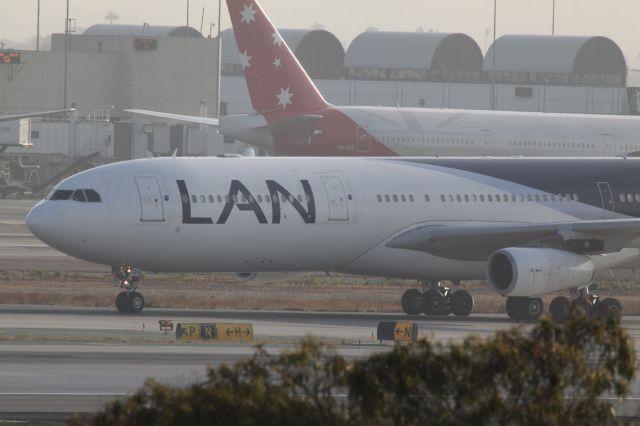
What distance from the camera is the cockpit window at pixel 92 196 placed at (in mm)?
40281

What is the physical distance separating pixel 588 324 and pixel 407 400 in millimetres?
1812

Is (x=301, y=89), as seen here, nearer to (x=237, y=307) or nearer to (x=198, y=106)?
(x=237, y=307)

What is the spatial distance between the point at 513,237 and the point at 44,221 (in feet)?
41.5

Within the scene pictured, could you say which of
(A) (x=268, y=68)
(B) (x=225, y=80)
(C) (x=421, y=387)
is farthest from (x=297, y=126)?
(B) (x=225, y=80)

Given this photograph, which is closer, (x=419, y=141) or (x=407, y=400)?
(x=407, y=400)

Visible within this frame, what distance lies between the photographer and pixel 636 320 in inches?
1699

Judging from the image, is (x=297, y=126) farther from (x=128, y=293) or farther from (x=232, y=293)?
(x=128, y=293)

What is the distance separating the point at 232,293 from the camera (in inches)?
1980

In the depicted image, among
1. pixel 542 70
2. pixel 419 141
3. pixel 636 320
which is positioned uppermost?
pixel 542 70

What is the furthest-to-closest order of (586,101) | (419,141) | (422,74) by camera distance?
(422,74), (586,101), (419,141)

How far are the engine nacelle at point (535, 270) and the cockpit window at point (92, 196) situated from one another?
34.3 feet

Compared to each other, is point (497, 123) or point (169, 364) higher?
point (497, 123)

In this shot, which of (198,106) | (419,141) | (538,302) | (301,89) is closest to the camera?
(538,302)

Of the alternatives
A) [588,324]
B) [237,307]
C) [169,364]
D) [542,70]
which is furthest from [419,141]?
[542,70]
